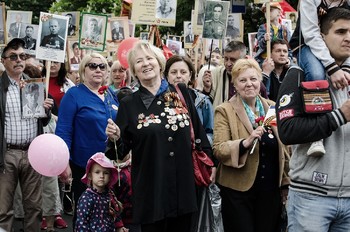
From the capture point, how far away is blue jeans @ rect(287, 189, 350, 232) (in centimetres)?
388

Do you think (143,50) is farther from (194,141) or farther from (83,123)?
(83,123)

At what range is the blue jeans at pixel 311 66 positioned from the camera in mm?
3977

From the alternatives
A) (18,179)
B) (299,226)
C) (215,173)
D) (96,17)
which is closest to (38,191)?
(18,179)

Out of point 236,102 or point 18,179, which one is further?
point 18,179

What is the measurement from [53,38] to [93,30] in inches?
77.8

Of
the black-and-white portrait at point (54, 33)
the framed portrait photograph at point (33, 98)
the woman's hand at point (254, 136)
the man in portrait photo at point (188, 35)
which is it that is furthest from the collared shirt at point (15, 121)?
the man in portrait photo at point (188, 35)

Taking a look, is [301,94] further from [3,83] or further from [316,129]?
[3,83]

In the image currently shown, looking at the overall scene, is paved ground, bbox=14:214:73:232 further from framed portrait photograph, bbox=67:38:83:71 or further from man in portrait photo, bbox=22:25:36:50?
man in portrait photo, bbox=22:25:36:50

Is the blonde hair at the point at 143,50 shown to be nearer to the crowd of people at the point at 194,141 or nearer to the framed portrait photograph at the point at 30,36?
the crowd of people at the point at 194,141

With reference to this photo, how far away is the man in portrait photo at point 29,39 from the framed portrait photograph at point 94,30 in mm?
1326

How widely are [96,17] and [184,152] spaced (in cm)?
482

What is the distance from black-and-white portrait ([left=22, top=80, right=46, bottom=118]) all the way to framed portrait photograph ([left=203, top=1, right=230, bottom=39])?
282 centimetres

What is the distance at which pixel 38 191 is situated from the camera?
716cm

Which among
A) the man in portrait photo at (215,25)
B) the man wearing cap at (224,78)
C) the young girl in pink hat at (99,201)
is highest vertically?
the man in portrait photo at (215,25)
